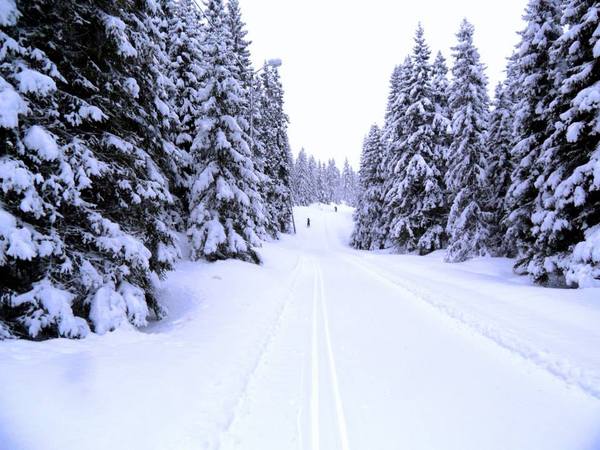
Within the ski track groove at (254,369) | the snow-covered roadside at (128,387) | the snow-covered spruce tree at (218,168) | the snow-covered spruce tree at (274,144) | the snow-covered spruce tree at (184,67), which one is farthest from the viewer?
the snow-covered spruce tree at (274,144)

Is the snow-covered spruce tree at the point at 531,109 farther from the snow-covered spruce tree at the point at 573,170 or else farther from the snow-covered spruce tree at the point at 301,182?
the snow-covered spruce tree at the point at 301,182

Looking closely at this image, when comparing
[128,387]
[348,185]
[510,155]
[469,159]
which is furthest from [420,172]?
[348,185]

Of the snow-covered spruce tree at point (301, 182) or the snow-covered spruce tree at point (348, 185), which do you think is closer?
the snow-covered spruce tree at point (301, 182)

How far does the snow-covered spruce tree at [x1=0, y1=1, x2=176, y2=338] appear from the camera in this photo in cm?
594

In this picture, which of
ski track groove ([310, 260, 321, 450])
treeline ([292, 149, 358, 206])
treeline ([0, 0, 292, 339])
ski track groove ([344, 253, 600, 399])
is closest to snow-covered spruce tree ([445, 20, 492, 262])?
ski track groove ([344, 253, 600, 399])

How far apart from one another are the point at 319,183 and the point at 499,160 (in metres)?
92.7

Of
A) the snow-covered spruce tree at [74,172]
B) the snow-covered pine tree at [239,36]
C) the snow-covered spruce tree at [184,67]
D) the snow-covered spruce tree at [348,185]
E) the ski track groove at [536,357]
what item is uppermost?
the snow-covered spruce tree at [348,185]

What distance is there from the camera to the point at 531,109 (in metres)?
15.5

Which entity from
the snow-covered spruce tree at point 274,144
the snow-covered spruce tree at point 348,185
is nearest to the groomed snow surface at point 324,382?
the snow-covered spruce tree at point 274,144

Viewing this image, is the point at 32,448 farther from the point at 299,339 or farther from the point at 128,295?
the point at 299,339

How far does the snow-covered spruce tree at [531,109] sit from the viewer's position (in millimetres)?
15031

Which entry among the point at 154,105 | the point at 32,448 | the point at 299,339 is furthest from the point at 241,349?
the point at 154,105

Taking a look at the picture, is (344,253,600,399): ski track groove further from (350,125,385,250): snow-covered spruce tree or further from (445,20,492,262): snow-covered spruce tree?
(350,125,385,250): snow-covered spruce tree

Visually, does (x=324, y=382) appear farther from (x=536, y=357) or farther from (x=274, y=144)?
(x=274, y=144)
